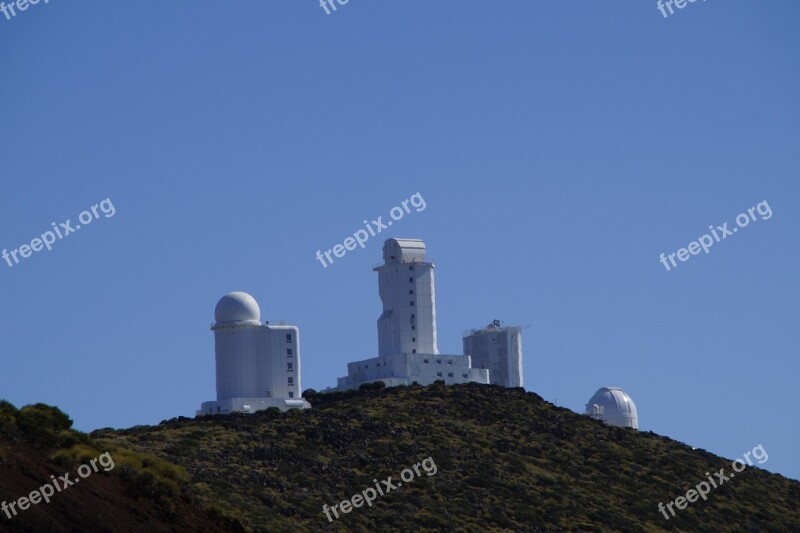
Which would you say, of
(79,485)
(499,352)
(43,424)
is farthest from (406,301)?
(79,485)

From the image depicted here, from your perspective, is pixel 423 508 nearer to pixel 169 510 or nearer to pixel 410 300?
pixel 169 510

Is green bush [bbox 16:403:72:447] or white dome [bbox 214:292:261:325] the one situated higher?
white dome [bbox 214:292:261:325]

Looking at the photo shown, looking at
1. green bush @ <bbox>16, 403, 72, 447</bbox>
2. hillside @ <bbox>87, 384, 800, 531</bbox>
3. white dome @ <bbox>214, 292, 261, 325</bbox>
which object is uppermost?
white dome @ <bbox>214, 292, 261, 325</bbox>

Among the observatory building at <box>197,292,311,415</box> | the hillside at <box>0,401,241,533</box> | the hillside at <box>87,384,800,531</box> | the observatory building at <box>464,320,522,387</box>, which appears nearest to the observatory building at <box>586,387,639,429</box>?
the observatory building at <box>464,320,522,387</box>

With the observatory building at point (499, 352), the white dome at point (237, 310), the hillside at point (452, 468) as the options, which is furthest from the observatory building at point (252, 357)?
the observatory building at point (499, 352)

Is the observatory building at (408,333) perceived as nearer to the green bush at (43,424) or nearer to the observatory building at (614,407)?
the observatory building at (614,407)

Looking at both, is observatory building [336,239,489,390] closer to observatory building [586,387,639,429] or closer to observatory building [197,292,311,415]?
observatory building [197,292,311,415]

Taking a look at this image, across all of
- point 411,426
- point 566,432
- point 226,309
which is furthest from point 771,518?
point 226,309
